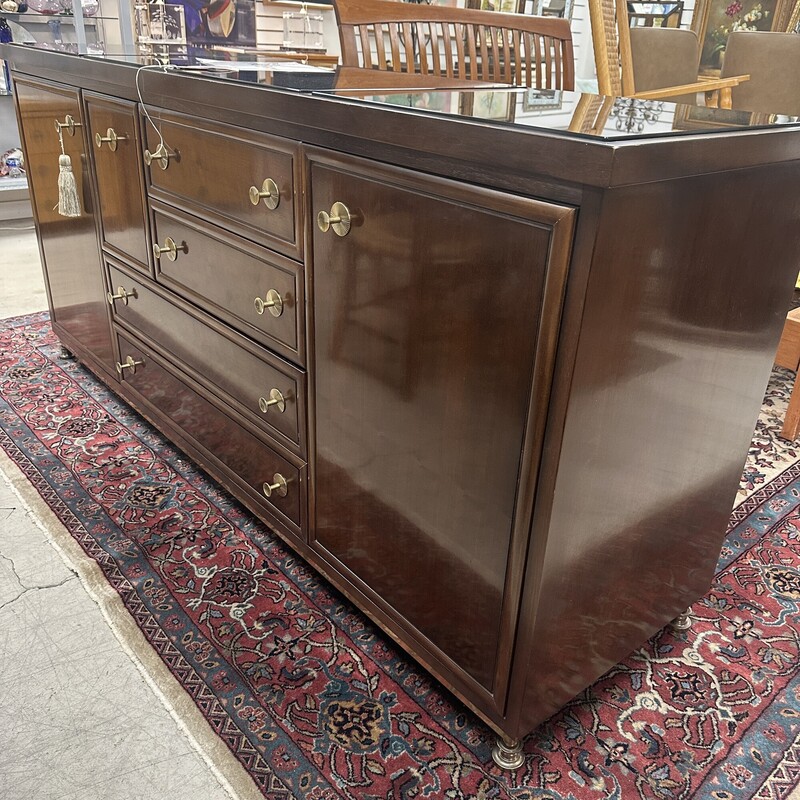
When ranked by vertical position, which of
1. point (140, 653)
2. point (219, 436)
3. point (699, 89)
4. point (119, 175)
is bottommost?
point (140, 653)

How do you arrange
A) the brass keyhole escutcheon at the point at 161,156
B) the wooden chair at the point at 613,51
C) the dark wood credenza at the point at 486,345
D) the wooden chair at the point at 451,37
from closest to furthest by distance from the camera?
the dark wood credenza at the point at 486,345 → the brass keyhole escutcheon at the point at 161,156 → the wooden chair at the point at 451,37 → the wooden chair at the point at 613,51

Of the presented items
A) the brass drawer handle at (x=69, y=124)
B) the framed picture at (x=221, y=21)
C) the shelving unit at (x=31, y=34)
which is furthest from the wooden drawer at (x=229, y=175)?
the framed picture at (x=221, y=21)

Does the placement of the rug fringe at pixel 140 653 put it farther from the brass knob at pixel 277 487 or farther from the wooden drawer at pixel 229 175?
the wooden drawer at pixel 229 175

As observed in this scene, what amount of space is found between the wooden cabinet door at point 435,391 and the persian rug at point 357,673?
0.13 m

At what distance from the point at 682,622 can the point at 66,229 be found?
1.90 meters

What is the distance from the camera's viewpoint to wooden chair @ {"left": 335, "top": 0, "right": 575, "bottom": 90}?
1.62m

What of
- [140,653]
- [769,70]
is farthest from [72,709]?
[769,70]

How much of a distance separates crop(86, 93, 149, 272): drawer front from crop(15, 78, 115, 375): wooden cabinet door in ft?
0.29

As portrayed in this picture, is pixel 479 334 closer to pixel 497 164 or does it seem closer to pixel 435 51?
Result: pixel 497 164

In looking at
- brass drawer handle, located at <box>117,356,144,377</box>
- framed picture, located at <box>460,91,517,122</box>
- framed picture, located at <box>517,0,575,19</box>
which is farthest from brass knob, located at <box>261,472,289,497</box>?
framed picture, located at <box>517,0,575,19</box>

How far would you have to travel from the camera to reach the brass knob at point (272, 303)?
50.6 inches

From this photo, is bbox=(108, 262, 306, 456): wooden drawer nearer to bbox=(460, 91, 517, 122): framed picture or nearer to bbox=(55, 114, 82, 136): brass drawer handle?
bbox=(55, 114, 82, 136): brass drawer handle

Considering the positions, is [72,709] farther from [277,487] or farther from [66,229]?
[66,229]

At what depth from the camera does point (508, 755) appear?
43.1 inches
